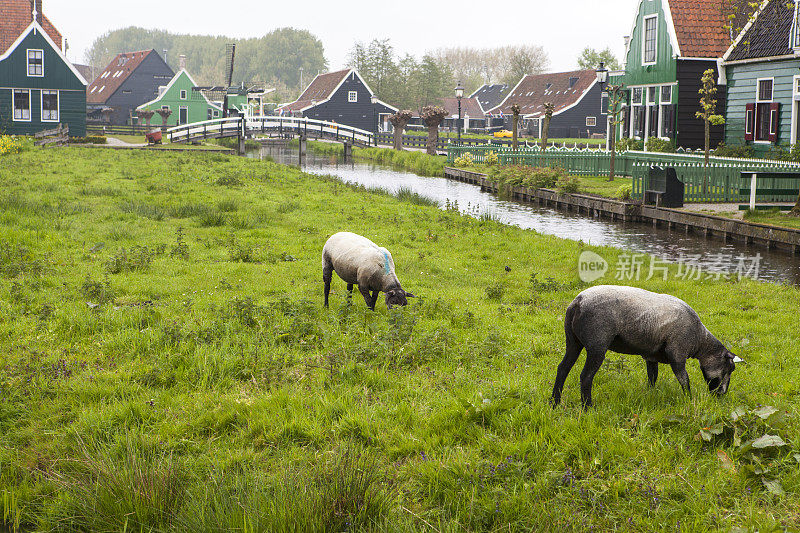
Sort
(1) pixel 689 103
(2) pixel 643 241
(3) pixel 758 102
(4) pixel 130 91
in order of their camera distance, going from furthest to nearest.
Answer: (4) pixel 130 91, (1) pixel 689 103, (3) pixel 758 102, (2) pixel 643 241

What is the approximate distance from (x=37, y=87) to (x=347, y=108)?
1231 inches

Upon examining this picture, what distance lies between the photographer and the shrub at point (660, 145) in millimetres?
29484

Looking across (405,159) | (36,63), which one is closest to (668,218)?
(405,159)

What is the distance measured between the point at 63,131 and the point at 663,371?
45.6 metres

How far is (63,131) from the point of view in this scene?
4481cm

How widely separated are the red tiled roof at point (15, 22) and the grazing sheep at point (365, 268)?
46.3m

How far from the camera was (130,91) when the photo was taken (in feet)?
Result: 234

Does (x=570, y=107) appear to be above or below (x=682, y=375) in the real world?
above

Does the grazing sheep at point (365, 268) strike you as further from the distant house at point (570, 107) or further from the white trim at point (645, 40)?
the distant house at point (570, 107)

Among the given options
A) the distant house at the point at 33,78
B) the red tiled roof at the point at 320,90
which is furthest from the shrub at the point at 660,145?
the red tiled roof at the point at 320,90

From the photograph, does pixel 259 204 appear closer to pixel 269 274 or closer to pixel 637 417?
pixel 269 274

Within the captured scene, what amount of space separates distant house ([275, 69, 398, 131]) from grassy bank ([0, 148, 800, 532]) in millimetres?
61940

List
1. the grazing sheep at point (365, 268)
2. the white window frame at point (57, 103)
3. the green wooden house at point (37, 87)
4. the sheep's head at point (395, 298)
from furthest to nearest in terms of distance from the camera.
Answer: the white window frame at point (57, 103) < the green wooden house at point (37, 87) < the grazing sheep at point (365, 268) < the sheep's head at point (395, 298)

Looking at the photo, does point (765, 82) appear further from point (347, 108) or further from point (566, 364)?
point (347, 108)
